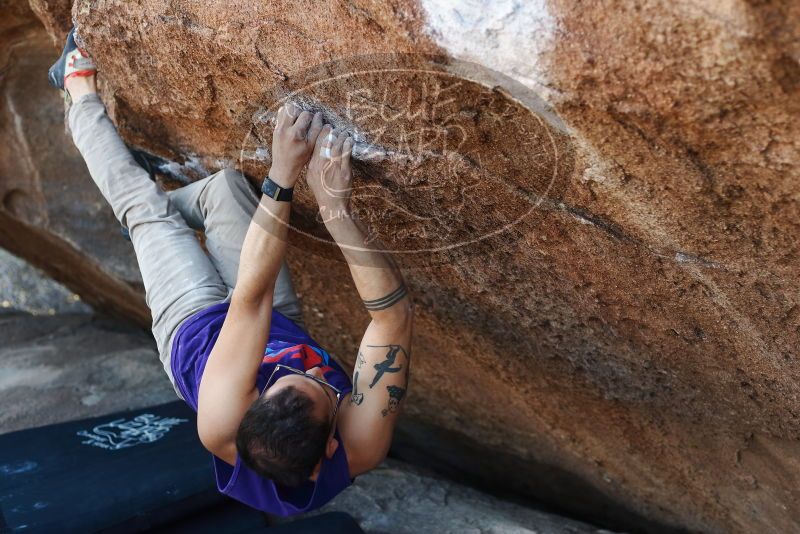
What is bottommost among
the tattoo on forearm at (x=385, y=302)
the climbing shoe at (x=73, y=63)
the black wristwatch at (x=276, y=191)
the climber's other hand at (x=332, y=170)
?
the tattoo on forearm at (x=385, y=302)

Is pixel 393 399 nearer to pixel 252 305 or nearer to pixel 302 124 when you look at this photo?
pixel 252 305

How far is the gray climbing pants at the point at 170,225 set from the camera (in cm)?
198

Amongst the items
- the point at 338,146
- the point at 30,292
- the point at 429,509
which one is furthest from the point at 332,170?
the point at 30,292

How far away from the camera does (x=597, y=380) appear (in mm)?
2250

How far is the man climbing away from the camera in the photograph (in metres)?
1.66

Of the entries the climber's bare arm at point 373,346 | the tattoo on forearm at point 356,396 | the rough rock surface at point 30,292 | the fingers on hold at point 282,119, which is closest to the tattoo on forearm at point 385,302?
the climber's bare arm at point 373,346

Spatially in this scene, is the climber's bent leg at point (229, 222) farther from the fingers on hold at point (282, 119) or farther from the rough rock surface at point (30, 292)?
the rough rock surface at point (30, 292)

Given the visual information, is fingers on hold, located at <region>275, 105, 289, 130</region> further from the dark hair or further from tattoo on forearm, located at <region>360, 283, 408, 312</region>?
the dark hair

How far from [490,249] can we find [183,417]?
140 cm

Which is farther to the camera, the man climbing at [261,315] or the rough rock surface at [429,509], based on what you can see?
the rough rock surface at [429,509]

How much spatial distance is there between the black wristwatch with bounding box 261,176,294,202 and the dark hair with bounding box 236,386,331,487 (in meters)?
0.38

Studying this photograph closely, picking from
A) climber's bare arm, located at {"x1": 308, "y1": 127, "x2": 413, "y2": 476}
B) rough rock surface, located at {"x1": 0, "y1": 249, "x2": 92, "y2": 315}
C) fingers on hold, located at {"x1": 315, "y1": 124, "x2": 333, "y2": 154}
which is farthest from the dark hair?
rough rock surface, located at {"x1": 0, "y1": 249, "x2": 92, "y2": 315}

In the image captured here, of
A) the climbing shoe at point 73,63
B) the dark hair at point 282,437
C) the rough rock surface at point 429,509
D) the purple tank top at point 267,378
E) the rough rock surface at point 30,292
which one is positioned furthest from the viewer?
the rough rock surface at point 30,292

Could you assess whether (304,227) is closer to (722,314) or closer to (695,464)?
(722,314)
